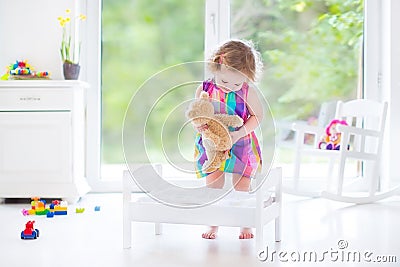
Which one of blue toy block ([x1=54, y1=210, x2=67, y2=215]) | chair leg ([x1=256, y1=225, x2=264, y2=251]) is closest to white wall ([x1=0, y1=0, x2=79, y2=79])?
blue toy block ([x1=54, y1=210, x2=67, y2=215])

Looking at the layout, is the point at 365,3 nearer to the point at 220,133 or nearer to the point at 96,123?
the point at 96,123

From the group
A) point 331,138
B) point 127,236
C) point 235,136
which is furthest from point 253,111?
point 331,138

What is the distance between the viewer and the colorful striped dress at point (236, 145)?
183 cm

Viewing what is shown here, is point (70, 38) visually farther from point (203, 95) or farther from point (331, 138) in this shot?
point (203, 95)

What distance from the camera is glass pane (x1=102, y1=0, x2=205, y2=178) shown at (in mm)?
3668

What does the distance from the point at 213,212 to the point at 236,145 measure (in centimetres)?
24

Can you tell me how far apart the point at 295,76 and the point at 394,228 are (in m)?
1.52

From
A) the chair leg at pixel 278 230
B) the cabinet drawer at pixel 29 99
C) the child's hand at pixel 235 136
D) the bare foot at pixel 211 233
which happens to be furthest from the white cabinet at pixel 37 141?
the child's hand at pixel 235 136

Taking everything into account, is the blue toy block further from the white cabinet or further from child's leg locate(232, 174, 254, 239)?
child's leg locate(232, 174, 254, 239)

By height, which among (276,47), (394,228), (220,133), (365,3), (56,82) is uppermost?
(365,3)

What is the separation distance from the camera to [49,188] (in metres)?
3.14

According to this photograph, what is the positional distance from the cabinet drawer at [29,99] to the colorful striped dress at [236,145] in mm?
1456

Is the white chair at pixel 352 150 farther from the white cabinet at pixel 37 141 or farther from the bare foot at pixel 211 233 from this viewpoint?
the white cabinet at pixel 37 141

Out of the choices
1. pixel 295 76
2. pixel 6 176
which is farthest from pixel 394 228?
pixel 6 176
